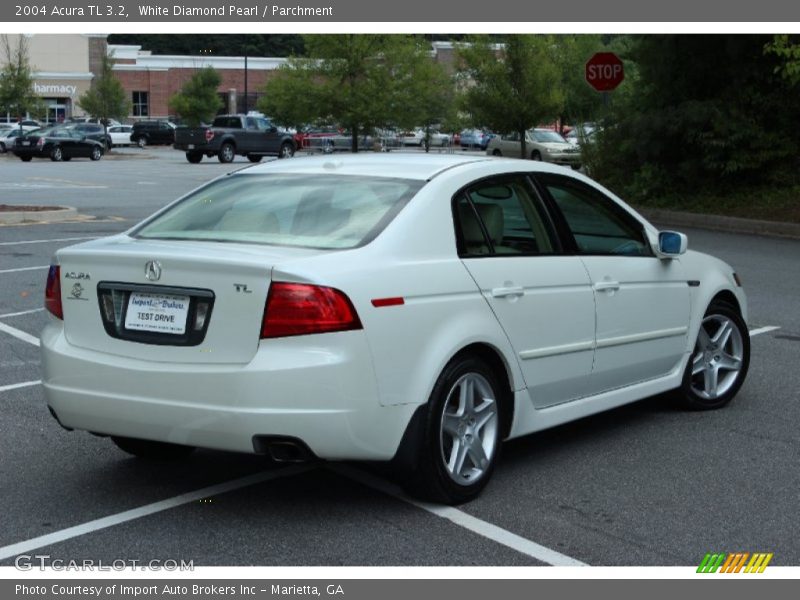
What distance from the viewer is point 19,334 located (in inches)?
400

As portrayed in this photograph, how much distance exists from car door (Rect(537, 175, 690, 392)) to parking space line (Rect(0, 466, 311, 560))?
1774mm

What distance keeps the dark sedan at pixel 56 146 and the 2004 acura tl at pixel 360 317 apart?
4735 cm

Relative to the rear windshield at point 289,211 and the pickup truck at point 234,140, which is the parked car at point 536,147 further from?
the rear windshield at point 289,211

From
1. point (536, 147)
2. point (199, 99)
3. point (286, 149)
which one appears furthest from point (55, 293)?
point (199, 99)

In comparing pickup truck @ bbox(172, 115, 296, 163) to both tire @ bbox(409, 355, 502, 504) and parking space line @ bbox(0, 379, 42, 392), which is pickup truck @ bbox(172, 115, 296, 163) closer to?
parking space line @ bbox(0, 379, 42, 392)

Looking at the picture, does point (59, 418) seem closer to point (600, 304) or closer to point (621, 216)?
point (600, 304)

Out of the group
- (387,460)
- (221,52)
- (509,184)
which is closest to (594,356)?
(509,184)

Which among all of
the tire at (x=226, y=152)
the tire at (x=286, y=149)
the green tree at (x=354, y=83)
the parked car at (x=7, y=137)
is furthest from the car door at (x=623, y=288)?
the parked car at (x=7, y=137)

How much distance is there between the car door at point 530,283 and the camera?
6070mm

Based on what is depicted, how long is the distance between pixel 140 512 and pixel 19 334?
16.2 ft

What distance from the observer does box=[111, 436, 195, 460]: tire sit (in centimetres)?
641

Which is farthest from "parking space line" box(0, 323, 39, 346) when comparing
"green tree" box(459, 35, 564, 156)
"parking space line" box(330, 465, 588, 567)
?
"green tree" box(459, 35, 564, 156)

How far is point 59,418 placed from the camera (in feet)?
18.8

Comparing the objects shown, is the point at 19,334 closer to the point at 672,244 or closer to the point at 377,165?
the point at 377,165
